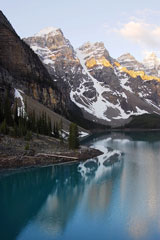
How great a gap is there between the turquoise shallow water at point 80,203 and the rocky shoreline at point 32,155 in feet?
8.06

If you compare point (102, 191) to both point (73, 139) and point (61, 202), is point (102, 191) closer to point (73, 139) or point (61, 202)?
point (61, 202)

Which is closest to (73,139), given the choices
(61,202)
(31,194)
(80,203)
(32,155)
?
(32,155)

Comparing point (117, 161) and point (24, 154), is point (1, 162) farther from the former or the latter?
point (117, 161)

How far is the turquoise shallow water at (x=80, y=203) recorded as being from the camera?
22.7 m

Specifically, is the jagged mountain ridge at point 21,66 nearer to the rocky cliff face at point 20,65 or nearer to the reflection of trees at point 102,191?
the rocky cliff face at point 20,65

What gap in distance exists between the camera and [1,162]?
44719 mm

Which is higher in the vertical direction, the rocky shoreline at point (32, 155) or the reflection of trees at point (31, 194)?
the rocky shoreline at point (32, 155)

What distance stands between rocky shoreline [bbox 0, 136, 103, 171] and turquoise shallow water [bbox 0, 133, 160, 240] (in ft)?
8.06

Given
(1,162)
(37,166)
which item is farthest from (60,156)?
(1,162)

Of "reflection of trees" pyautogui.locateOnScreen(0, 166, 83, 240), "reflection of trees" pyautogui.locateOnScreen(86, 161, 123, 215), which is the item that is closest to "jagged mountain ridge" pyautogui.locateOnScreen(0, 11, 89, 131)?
"reflection of trees" pyautogui.locateOnScreen(0, 166, 83, 240)

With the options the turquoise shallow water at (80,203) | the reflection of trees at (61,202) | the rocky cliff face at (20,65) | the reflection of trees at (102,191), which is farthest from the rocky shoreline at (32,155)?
the rocky cliff face at (20,65)

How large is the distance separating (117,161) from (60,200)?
27096mm

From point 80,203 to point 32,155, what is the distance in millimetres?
20456

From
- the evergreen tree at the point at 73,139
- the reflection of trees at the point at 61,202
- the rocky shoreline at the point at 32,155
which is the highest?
the evergreen tree at the point at 73,139
